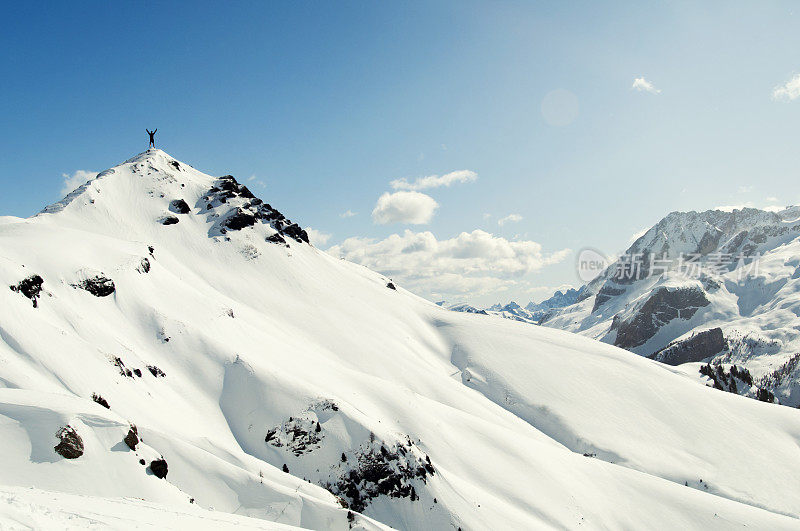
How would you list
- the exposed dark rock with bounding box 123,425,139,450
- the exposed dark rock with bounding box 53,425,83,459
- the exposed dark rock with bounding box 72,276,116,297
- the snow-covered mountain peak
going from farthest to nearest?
the snow-covered mountain peak, the exposed dark rock with bounding box 72,276,116,297, the exposed dark rock with bounding box 123,425,139,450, the exposed dark rock with bounding box 53,425,83,459

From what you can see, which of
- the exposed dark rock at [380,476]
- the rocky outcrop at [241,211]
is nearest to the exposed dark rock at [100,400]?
the exposed dark rock at [380,476]

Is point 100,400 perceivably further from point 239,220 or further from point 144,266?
point 239,220

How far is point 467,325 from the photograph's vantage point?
101m

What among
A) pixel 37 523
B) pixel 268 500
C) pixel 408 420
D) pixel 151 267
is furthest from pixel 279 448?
pixel 151 267

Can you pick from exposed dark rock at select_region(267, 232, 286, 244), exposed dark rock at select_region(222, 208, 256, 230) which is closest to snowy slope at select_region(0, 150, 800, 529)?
exposed dark rock at select_region(222, 208, 256, 230)

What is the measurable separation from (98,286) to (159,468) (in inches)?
1252

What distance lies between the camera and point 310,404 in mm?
42031

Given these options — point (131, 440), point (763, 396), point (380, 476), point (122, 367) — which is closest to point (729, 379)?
point (763, 396)

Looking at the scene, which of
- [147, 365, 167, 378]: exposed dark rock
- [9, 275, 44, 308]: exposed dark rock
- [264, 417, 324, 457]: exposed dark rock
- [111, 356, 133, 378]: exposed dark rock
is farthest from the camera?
[147, 365, 167, 378]: exposed dark rock

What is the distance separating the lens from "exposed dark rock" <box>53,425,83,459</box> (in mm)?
21734

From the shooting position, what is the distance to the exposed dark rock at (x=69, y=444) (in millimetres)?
21734

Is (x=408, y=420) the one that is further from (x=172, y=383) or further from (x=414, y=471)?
(x=172, y=383)

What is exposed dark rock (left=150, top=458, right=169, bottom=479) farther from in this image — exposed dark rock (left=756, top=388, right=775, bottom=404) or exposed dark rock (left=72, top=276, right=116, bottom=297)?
exposed dark rock (left=756, top=388, right=775, bottom=404)

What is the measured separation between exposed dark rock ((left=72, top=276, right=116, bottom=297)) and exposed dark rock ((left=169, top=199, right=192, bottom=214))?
174 feet
